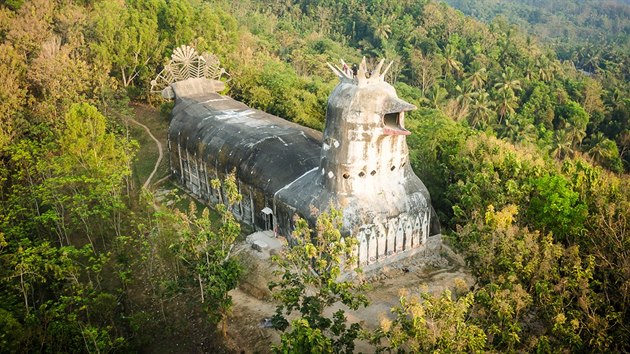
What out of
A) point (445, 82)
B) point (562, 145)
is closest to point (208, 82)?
point (562, 145)

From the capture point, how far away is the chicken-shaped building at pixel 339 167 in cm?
2111

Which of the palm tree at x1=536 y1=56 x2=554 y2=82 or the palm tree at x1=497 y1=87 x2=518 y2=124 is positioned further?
the palm tree at x1=536 y1=56 x2=554 y2=82

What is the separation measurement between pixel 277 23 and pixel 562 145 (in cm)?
4175

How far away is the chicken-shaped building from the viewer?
2111 cm

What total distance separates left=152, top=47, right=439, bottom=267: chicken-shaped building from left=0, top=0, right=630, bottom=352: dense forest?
6.06 ft

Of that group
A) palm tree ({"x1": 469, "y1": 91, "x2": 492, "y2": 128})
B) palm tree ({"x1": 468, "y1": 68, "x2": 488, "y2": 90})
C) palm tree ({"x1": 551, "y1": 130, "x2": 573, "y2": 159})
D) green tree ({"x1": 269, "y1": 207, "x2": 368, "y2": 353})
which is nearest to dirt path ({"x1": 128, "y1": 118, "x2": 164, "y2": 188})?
green tree ({"x1": 269, "y1": 207, "x2": 368, "y2": 353})

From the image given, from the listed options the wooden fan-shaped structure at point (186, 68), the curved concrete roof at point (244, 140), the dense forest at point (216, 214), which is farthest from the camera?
the wooden fan-shaped structure at point (186, 68)

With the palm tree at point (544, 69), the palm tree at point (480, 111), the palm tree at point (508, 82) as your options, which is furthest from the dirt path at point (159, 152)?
the palm tree at point (544, 69)

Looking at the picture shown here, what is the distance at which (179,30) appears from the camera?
140 ft

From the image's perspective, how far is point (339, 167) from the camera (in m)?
21.6

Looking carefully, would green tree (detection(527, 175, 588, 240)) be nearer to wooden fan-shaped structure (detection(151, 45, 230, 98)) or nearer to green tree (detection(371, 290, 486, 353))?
green tree (detection(371, 290, 486, 353))

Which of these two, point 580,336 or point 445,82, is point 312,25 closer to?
point 445,82

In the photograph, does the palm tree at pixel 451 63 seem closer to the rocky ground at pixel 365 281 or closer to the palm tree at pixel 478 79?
the palm tree at pixel 478 79

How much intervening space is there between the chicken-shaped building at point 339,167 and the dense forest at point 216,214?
1846mm
